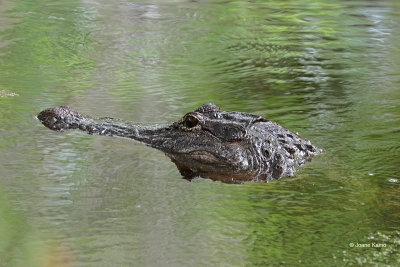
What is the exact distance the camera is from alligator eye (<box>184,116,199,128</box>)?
6027 millimetres

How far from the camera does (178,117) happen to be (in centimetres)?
764

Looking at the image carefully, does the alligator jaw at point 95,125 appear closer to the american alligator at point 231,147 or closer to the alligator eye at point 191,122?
the american alligator at point 231,147

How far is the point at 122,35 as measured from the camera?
12.6 m

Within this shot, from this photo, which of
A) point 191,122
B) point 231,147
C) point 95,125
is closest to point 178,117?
point 95,125

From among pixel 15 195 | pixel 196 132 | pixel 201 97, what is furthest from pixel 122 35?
pixel 15 195

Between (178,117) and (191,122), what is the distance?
62.5 inches

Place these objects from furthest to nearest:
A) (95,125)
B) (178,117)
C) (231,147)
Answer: (178,117)
(95,125)
(231,147)

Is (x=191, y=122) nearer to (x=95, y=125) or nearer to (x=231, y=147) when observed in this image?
(x=231, y=147)

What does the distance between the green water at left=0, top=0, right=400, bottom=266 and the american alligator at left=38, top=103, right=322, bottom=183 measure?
0.16m

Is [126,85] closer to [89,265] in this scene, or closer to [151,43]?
[151,43]

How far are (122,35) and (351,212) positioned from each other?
849cm

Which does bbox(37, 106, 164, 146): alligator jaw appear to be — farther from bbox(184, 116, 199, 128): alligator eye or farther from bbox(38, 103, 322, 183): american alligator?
bbox(184, 116, 199, 128): alligator eye

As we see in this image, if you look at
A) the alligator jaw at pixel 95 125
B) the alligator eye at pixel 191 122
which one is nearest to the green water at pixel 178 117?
the alligator jaw at pixel 95 125

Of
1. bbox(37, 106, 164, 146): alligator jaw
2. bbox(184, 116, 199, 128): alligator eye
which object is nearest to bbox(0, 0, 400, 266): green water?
bbox(37, 106, 164, 146): alligator jaw
